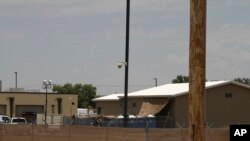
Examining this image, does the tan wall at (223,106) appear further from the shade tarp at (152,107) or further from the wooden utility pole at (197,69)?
the wooden utility pole at (197,69)

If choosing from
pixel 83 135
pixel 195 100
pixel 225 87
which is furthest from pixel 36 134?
pixel 225 87

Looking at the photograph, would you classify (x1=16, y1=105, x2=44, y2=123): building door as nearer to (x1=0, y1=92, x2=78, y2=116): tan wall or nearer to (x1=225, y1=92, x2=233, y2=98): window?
(x1=0, y1=92, x2=78, y2=116): tan wall

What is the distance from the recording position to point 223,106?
55.7 meters

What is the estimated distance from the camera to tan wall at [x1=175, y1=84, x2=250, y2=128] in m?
53.9

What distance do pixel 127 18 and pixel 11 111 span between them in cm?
5708

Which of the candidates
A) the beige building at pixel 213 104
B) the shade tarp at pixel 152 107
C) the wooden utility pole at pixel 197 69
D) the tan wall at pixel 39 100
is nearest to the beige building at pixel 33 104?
the tan wall at pixel 39 100

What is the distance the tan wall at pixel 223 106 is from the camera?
5388 centimetres

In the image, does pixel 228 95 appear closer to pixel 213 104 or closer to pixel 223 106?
pixel 223 106

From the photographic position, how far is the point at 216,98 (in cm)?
5572

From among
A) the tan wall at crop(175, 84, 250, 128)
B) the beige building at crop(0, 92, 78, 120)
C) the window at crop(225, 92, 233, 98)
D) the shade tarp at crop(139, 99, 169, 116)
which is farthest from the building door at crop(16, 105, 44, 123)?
the window at crop(225, 92, 233, 98)

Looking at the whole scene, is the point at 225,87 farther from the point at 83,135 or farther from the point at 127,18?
the point at 83,135

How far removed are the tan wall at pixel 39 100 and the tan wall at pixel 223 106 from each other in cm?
3483

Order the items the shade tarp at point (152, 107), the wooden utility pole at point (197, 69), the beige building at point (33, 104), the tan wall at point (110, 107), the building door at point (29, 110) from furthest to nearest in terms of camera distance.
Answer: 1. the beige building at point (33, 104)
2. the building door at point (29, 110)
3. the tan wall at point (110, 107)
4. the shade tarp at point (152, 107)
5. the wooden utility pole at point (197, 69)

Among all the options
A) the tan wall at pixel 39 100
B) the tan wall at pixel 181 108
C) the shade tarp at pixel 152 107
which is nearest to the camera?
the tan wall at pixel 181 108
